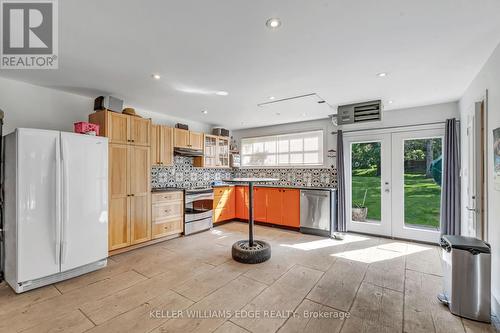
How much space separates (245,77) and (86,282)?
3132 millimetres

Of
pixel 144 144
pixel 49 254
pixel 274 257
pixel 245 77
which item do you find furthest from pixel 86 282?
pixel 245 77

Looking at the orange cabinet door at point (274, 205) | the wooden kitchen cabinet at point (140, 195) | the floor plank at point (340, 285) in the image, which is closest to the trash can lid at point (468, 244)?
the floor plank at point (340, 285)

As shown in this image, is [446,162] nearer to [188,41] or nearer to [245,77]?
[245,77]

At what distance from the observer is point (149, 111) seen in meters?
4.53

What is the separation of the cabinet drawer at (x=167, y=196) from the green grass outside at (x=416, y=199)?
150 inches

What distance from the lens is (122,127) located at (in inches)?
141

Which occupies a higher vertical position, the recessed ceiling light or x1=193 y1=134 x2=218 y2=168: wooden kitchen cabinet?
the recessed ceiling light

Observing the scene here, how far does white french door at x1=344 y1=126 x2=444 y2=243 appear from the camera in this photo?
13.2 ft

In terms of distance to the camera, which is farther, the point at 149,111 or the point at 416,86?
the point at 149,111

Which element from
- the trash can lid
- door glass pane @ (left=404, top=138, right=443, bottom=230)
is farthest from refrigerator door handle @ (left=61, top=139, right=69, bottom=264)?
door glass pane @ (left=404, top=138, right=443, bottom=230)

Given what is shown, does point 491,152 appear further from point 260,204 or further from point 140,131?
point 140,131

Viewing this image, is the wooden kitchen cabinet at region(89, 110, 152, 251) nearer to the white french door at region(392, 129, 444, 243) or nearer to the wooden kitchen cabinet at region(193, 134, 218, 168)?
the wooden kitchen cabinet at region(193, 134, 218, 168)

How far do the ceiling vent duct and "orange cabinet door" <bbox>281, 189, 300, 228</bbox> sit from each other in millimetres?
1789

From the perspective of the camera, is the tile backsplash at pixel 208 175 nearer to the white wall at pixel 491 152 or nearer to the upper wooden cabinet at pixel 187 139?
the upper wooden cabinet at pixel 187 139
